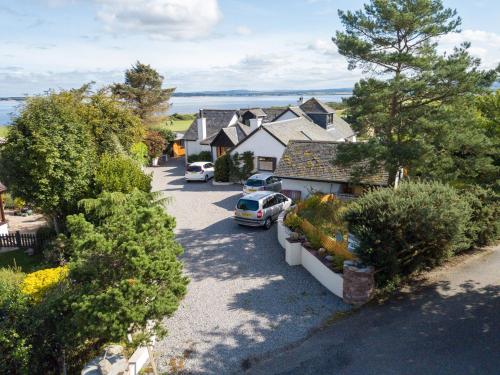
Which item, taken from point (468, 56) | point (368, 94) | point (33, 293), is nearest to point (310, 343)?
point (33, 293)

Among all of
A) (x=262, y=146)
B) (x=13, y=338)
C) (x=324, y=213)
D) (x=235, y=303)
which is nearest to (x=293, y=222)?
(x=324, y=213)

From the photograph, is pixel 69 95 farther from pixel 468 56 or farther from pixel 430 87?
pixel 468 56

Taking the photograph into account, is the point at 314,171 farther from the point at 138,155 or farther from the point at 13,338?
the point at 13,338

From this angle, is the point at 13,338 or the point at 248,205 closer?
the point at 13,338

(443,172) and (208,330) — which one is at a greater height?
(443,172)

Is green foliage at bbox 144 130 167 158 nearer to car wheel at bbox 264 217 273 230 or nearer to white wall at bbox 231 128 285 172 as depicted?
white wall at bbox 231 128 285 172
